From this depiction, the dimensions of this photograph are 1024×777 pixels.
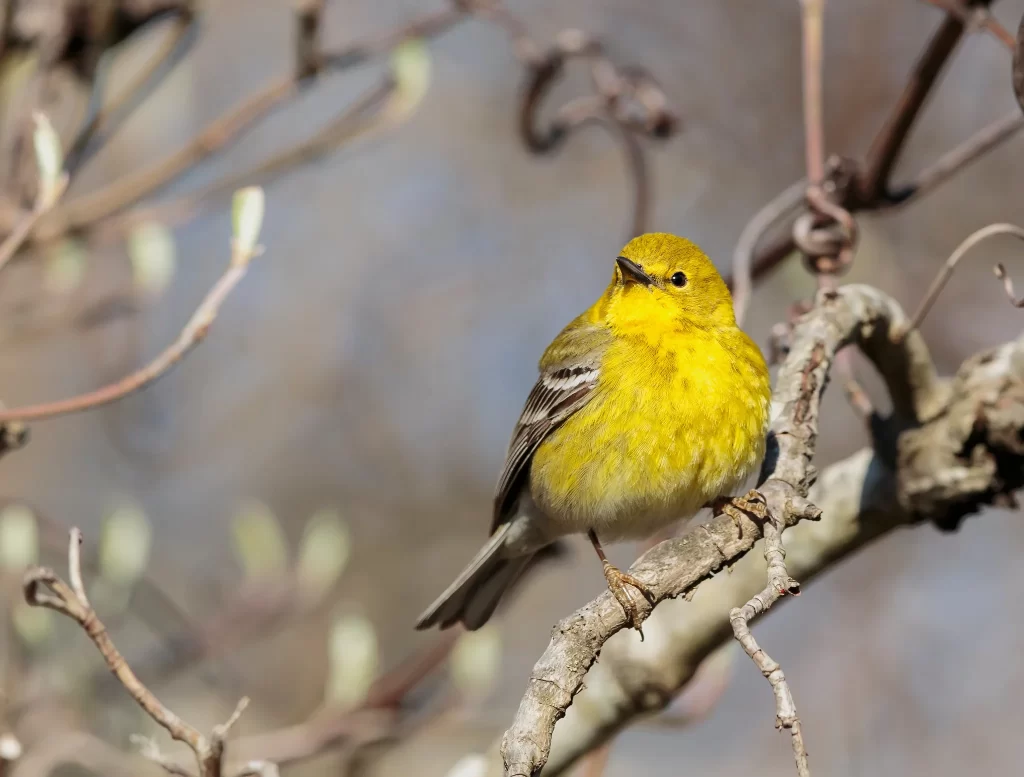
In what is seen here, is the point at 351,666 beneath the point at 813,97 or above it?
beneath

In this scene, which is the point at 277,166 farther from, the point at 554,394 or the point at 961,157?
the point at 961,157

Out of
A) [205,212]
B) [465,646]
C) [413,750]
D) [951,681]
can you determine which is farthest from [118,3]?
[951,681]

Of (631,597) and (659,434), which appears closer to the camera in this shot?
(631,597)

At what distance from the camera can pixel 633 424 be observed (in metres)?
3.28

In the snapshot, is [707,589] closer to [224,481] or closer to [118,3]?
[118,3]

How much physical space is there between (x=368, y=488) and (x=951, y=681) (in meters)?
3.93

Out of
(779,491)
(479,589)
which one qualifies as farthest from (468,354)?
(779,491)

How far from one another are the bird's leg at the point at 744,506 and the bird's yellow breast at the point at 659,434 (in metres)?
0.05

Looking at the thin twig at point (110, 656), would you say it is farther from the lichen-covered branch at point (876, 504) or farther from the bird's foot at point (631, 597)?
the lichen-covered branch at point (876, 504)

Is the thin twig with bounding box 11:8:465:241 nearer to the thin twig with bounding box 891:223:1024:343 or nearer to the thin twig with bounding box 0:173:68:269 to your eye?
the thin twig with bounding box 0:173:68:269

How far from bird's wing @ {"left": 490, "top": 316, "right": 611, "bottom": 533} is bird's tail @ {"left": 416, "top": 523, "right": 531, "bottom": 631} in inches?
4.6

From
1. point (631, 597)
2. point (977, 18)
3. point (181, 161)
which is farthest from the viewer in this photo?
point (181, 161)

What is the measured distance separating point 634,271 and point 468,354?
4113mm

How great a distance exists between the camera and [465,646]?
365 cm
